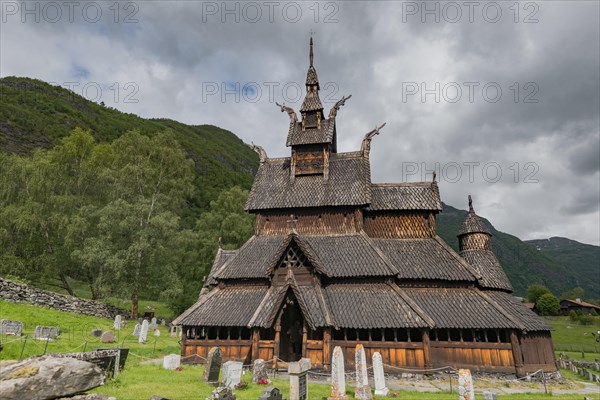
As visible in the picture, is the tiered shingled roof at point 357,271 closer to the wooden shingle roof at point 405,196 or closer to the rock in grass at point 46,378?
the wooden shingle roof at point 405,196

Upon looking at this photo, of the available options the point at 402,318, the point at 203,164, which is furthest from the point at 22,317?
the point at 203,164

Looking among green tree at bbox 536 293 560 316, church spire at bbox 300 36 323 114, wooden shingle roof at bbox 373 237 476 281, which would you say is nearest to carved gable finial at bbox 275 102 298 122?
church spire at bbox 300 36 323 114

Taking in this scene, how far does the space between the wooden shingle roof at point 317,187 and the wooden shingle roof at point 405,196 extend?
126cm

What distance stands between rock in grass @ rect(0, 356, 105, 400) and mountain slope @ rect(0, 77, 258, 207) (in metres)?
89.1

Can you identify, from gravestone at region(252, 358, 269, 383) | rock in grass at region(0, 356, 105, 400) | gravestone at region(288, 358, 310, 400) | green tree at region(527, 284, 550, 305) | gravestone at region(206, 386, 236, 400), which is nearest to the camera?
rock in grass at region(0, 356, 105, 400)

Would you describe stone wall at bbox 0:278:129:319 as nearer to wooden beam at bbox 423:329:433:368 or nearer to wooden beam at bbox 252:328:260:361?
wooden beam at bbox 252:328:260:361

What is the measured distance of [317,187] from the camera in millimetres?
27922

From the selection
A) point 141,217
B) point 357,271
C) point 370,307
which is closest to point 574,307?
point 357,271

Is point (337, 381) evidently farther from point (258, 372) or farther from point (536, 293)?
point (536, 293)

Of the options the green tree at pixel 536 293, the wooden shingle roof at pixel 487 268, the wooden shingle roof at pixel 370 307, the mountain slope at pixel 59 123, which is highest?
the mountain slope at pixel 59 123

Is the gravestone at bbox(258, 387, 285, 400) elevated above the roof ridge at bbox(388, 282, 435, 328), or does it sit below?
below

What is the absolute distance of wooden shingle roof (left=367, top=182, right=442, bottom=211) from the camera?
26.4 metres

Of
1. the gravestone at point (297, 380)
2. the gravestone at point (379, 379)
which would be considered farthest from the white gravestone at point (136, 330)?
the gravestone at point (379, 379)

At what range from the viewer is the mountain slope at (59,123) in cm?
8950
